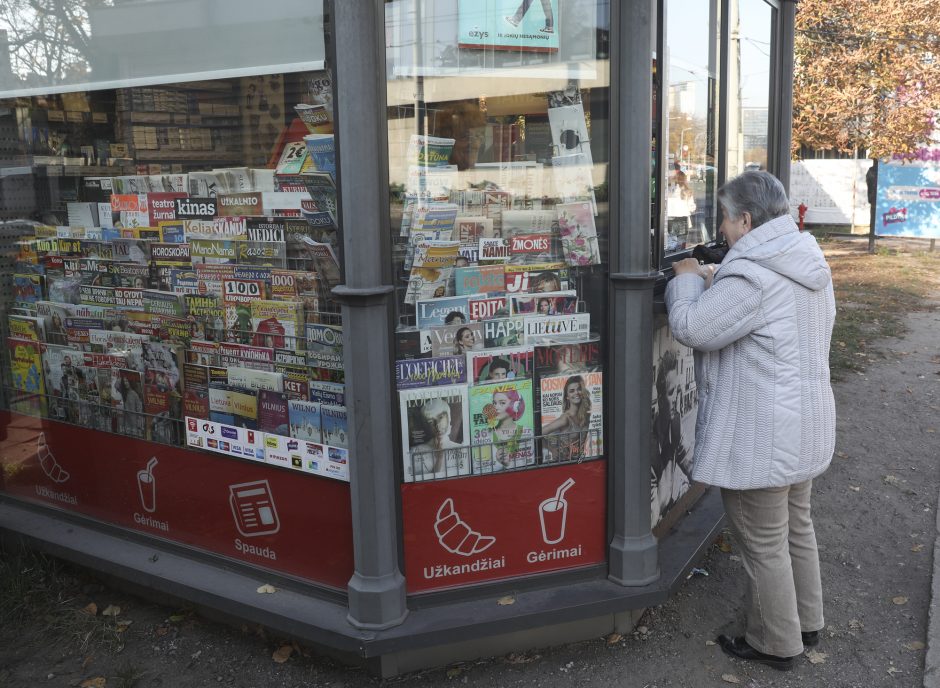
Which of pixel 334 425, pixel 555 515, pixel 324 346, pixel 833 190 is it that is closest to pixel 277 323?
pixel 324 346

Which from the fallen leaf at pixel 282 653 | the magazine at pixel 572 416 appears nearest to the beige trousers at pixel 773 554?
the magazine at pixel 572 416

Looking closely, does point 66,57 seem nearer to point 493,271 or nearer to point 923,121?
point 493,271

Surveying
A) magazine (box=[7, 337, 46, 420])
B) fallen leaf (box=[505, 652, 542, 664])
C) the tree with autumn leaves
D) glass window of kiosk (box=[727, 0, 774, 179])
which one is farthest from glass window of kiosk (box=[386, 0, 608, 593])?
the tree with autumn leaves

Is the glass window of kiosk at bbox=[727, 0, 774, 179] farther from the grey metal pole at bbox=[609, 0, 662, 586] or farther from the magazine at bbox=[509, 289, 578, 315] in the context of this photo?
the magazine at bbox=[509, 289, 578, 315]

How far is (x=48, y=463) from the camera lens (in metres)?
4.27

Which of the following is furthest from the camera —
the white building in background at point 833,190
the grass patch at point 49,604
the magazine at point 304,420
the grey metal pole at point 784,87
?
the white building in background at point 833,190

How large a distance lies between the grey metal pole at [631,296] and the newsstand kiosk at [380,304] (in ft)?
0.04

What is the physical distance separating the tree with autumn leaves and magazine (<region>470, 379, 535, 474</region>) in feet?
48.7

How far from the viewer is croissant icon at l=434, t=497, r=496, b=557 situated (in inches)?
131

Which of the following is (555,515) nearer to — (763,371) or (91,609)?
(763,371)

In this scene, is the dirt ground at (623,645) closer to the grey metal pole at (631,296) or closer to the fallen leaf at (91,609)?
the fallen leaf at (91,609)

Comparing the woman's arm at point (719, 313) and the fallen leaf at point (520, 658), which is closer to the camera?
the woman's arm at point (719, 313)

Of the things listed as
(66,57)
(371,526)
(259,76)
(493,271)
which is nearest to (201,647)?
(371,526)

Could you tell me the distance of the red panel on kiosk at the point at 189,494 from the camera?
3.40m
